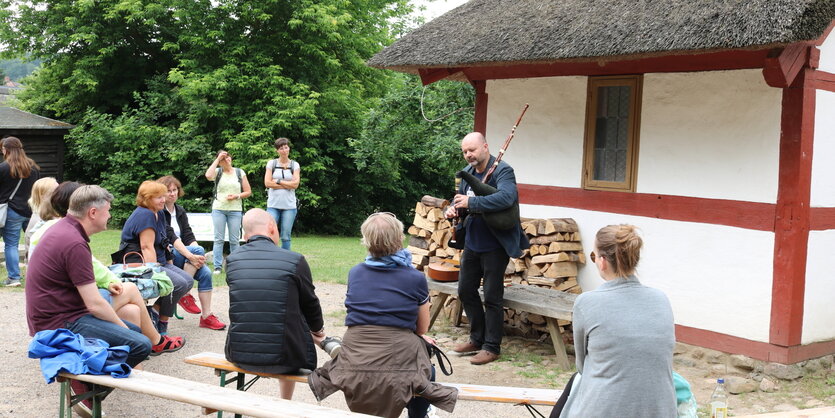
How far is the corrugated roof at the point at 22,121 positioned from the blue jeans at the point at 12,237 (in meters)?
8.72

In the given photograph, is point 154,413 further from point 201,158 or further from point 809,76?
point 201,158

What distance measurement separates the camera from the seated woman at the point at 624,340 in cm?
329

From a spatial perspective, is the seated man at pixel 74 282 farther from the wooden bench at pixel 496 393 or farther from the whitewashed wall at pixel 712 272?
the whitewashed wall at pixel 712 272

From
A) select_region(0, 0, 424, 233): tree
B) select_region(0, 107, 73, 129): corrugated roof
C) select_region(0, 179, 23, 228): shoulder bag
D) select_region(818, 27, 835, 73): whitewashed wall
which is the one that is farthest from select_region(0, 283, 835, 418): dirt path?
select_region(0, 0, 424, 233): tree

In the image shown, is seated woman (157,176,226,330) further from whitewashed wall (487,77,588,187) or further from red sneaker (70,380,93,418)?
whitewashed wall (487,77,588,187)

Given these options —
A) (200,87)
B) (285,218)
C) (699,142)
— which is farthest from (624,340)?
(200,87)

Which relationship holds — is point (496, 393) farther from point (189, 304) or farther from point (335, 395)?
point (189, 304)

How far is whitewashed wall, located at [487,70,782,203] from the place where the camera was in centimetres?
686

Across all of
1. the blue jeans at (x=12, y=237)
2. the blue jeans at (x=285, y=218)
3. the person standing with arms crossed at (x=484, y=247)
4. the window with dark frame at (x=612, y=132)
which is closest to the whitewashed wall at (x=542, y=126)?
the window with dark frame at (x=612, y=132)

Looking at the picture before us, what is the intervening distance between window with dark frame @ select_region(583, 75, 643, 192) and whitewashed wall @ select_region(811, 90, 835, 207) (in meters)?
1.60

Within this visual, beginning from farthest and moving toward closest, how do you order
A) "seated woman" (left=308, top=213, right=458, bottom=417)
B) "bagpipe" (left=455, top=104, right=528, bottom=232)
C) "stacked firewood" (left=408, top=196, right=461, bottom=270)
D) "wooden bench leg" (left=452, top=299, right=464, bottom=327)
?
"stacked firewood" (left=408, top=196, right=461, bottom=270)
"wooden bench leg" (left=452, top=299, right=464, bottom=327)
"bagpipe" (left=455, top=104, right=528, bottom=232)
"seated woman" (left=308, top=213, right=458, bottom=417)

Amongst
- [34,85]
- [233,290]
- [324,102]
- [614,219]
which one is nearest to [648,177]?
[614,219]

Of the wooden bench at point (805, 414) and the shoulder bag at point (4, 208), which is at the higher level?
the shoulder bag at point (4, 208)

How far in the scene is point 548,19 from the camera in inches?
317
